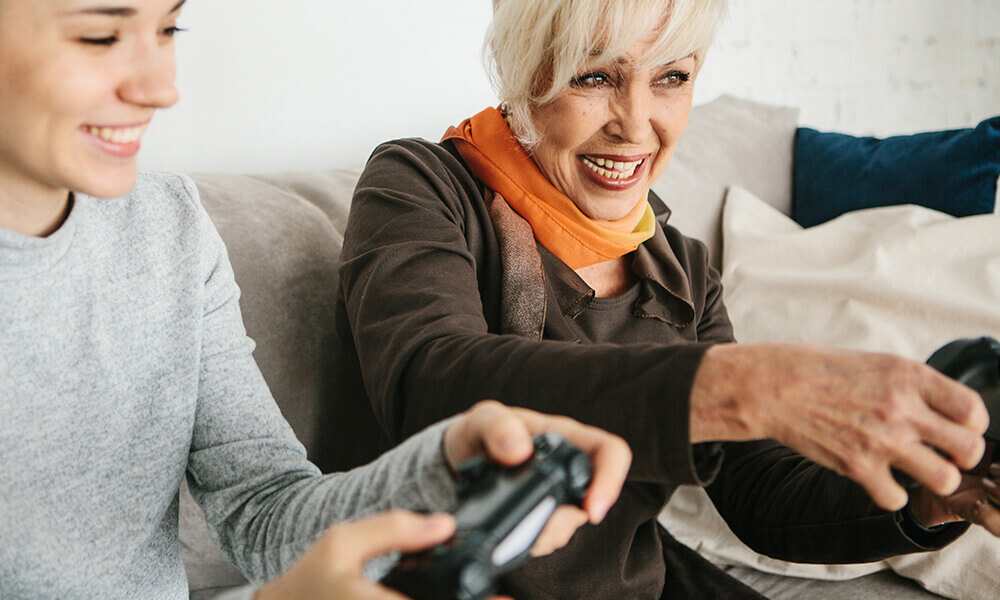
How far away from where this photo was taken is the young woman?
58 cm

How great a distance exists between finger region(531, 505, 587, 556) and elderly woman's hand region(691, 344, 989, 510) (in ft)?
0.49

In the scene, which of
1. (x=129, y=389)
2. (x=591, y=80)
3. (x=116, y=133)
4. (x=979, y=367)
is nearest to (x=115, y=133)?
(x=116, y=133)

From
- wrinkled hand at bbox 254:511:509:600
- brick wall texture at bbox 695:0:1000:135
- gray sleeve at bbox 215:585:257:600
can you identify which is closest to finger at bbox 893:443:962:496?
wrinkled hand at bbox 254:511:509:600

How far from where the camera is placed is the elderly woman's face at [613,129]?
3.53 feet

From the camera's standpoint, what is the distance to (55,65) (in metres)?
0.59

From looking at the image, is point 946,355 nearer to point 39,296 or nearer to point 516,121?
point 516,121

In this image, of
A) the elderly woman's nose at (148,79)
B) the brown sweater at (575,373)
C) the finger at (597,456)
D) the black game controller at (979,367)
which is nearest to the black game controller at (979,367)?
the black game controller at (979,367)

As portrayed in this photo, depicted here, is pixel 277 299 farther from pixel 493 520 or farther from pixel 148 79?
pixel 493 520

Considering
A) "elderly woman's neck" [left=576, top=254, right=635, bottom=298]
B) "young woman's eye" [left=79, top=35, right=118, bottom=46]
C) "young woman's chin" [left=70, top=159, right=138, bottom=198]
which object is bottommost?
"elderly woman's neck" [left=576, top=254, right=635, bottom=298]

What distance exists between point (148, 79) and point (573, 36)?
54 cm

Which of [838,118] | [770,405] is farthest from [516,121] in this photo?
[838,118]

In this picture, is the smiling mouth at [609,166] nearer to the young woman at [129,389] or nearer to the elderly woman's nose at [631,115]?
the elderly woman's nose at [631,115]

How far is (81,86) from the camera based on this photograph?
599mm

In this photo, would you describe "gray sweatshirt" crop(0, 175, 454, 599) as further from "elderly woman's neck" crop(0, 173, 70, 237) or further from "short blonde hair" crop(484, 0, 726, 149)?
"short blonde hair" crop(484, 0, 726, 149)
